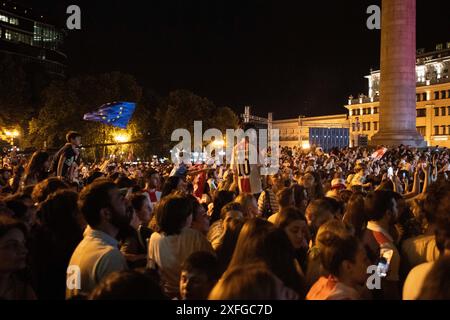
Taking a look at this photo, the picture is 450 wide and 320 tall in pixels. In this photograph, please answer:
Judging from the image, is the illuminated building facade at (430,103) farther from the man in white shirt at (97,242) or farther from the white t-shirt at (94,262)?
the white t-shirt at (94,262)

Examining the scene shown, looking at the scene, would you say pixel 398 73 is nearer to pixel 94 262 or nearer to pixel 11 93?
pixel 94 262

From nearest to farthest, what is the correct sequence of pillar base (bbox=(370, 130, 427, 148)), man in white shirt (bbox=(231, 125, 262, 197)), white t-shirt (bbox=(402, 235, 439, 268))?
white t-shirt (bbox=(402, 235, 439, 268)) → man in white shirt (bbox=(231, 125, 262, 197)) → pillar base (bbox=(370, 130, 427, 148))

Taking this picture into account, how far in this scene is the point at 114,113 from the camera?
541 inches

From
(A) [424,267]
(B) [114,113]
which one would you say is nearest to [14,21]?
(B) [114,113]

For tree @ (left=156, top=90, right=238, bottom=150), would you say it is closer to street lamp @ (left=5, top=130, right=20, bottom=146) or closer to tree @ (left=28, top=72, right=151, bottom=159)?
tree @ (left=28, top=72, right=151, bottom=159)

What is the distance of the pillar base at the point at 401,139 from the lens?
35219mm

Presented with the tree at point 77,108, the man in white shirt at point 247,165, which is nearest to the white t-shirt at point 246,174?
the man in white shirt at point 247,165

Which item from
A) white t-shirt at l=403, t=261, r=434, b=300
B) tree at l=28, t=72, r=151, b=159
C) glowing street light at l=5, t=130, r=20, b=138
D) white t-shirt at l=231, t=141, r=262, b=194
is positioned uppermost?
tree at l=28, t=72, r=151, b=159

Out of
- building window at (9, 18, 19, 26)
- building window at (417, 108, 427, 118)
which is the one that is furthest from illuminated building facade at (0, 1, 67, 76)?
building window at (417, 108, 427, 118)

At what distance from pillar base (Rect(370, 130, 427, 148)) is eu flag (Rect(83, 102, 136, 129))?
1019 inches

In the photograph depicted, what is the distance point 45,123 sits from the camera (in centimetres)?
4875

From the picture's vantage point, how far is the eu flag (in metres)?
13.5
